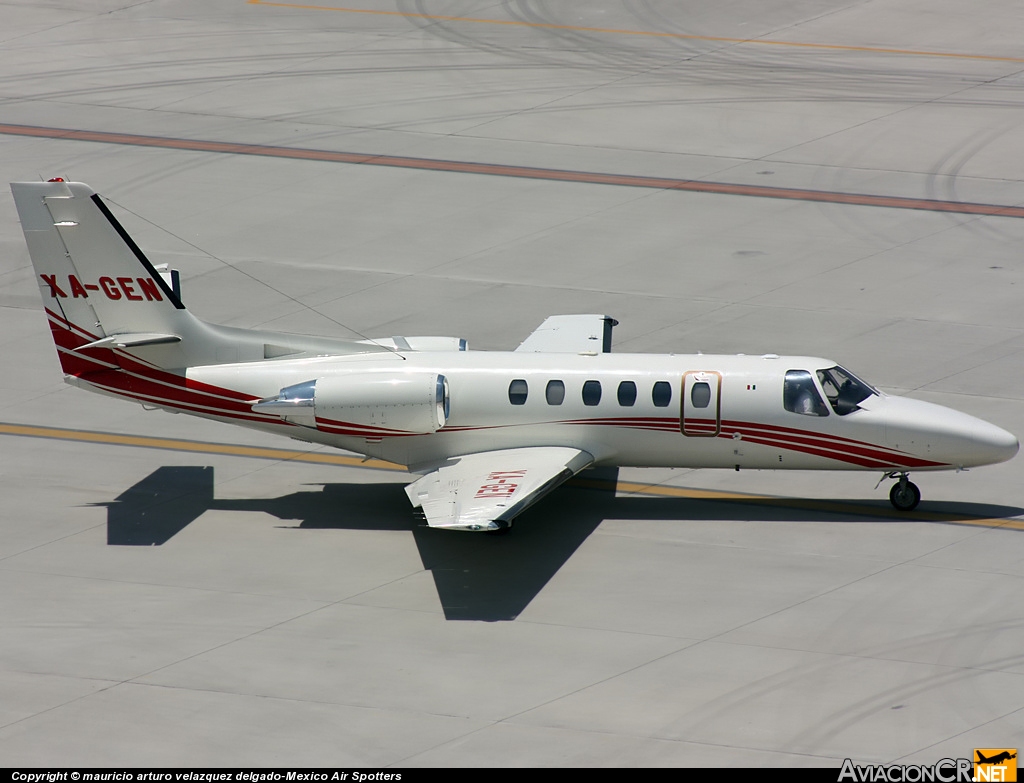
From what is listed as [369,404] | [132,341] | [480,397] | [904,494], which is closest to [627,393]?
[480,397]

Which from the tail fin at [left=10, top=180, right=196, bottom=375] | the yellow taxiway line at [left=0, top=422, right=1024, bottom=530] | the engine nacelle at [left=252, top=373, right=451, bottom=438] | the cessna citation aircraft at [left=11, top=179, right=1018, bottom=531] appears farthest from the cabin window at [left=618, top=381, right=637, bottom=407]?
the tail fin at [left=10, top=180, right=196, bottom=375]

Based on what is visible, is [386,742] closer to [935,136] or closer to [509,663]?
[509,663]

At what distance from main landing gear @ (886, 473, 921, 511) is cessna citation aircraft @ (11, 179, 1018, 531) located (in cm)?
3

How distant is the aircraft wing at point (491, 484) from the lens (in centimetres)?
2034

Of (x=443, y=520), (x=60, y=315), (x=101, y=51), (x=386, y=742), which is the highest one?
(x=101, y=51)

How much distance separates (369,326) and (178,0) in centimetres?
2941

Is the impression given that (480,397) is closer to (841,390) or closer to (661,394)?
(661,394)

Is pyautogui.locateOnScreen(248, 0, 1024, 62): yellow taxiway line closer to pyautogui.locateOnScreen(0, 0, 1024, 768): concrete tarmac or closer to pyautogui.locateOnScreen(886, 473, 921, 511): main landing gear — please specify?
pyautogui.locateOnScreen(0, 0, 1024, 768): concrete tarmac

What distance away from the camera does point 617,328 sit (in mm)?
29516

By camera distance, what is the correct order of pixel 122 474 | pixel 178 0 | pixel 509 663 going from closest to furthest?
pixel 509 663 < pixel 122 474 < pixel 178 0

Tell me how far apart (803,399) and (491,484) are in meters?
5.21

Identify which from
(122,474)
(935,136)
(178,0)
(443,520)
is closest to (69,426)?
(122,474)

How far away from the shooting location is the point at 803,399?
22.4m

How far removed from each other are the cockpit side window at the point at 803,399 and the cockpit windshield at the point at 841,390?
17 cm
